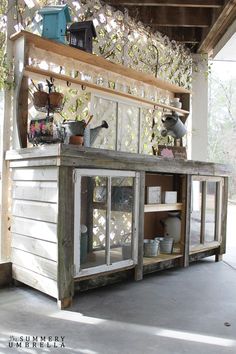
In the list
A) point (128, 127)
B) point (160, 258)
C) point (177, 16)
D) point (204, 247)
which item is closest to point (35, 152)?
point (160, 258)

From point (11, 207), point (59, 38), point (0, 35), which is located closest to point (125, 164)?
point (11, 207)

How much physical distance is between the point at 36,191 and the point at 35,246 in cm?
33

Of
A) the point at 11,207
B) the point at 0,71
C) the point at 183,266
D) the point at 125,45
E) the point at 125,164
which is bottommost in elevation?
the point at 183,266

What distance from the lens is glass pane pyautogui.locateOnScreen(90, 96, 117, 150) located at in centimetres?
294

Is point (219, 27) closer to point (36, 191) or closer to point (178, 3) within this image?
point (178, 3)

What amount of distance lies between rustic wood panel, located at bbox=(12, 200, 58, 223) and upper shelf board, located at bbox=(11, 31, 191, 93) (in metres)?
1.05

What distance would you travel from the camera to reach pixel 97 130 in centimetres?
256

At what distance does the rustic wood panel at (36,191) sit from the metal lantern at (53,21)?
3.29 ft

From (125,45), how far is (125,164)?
1471 millimetres

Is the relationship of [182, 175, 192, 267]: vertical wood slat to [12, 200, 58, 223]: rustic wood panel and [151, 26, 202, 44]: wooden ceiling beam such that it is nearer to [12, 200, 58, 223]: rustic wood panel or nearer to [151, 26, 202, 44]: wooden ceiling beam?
[12, 200, 58, 223]: rustic wood panel

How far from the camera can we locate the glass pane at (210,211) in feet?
10.2

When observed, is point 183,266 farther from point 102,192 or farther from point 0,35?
point 0,35

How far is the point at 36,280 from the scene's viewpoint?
2.13 meters

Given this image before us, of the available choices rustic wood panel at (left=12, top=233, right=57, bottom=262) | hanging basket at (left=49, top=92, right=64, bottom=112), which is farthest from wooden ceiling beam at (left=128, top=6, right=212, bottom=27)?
rustic wood panel at (left=12, top=233, right=57, bottom=262)
